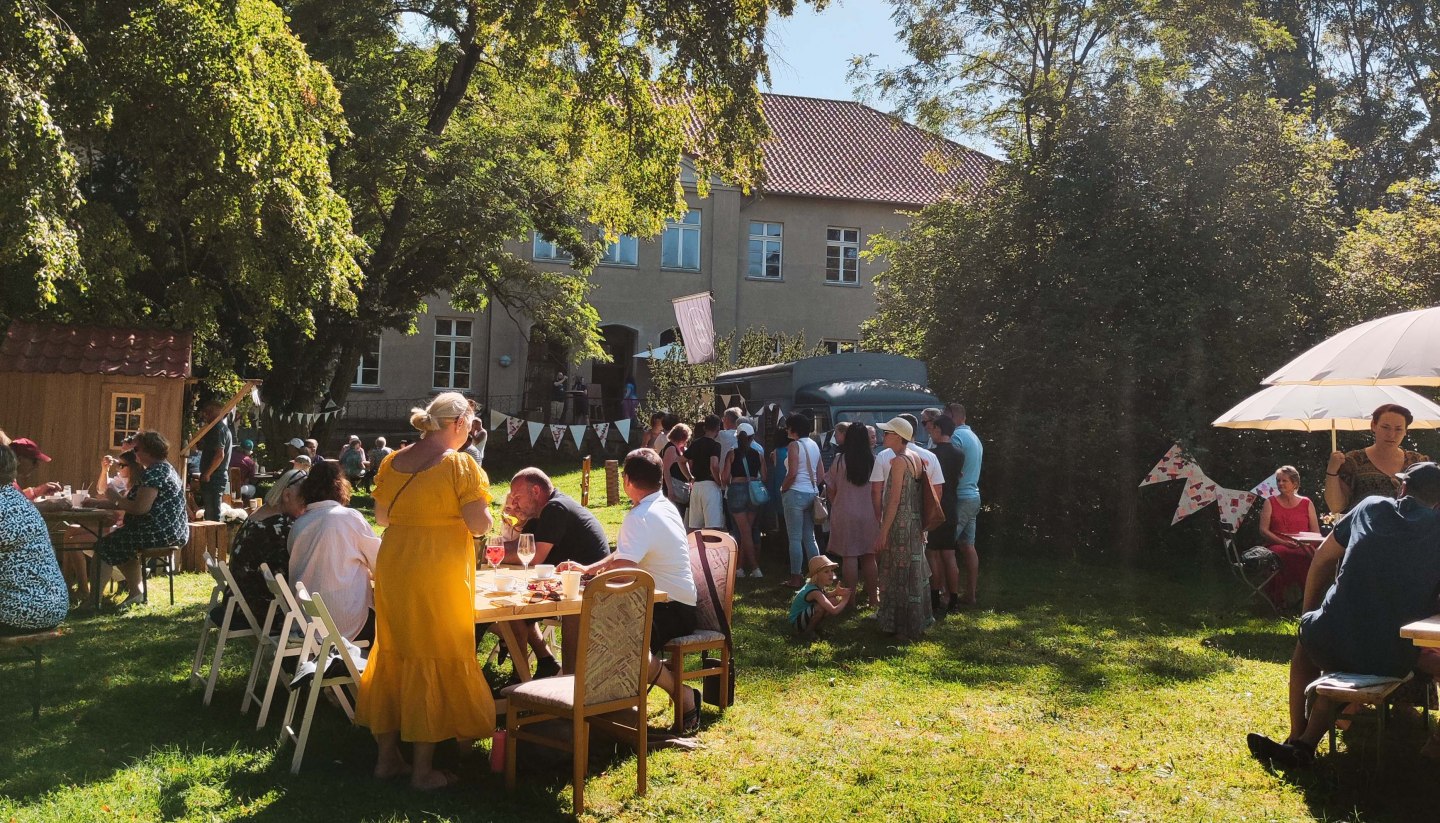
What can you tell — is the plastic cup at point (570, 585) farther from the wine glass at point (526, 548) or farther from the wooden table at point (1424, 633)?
the wooden table at point (1424, 633)

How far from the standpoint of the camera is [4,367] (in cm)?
1342

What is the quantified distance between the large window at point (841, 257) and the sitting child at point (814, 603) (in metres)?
25.9

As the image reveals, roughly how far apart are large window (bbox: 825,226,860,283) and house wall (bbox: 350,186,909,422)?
171 mm

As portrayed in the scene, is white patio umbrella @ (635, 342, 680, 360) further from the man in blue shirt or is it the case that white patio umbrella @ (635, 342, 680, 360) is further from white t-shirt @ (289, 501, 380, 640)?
white t-shirt @ (289, 501, 380, 640)

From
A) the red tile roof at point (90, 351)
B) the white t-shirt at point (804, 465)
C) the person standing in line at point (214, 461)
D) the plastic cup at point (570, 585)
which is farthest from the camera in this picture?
the person standing in line at point (214, 461)

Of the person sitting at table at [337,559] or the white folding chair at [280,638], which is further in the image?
the person sitting at table at [337,559]

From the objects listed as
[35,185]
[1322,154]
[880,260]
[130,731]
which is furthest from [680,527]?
[880,260]

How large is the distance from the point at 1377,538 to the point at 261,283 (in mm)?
12076

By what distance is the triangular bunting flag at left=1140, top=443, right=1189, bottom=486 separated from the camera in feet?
48.4

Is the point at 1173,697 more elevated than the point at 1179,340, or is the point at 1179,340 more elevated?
the point at 1179,340

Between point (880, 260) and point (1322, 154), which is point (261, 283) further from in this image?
point (880, 260)

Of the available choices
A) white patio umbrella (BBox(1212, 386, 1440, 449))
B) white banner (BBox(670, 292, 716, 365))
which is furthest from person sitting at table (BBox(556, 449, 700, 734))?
white banner (BBox(670, 292, 716, 365))

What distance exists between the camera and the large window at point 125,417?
44.8 ft

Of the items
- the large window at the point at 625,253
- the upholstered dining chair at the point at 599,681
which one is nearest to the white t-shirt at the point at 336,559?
the upholstered dining chair at the point at 599,681
